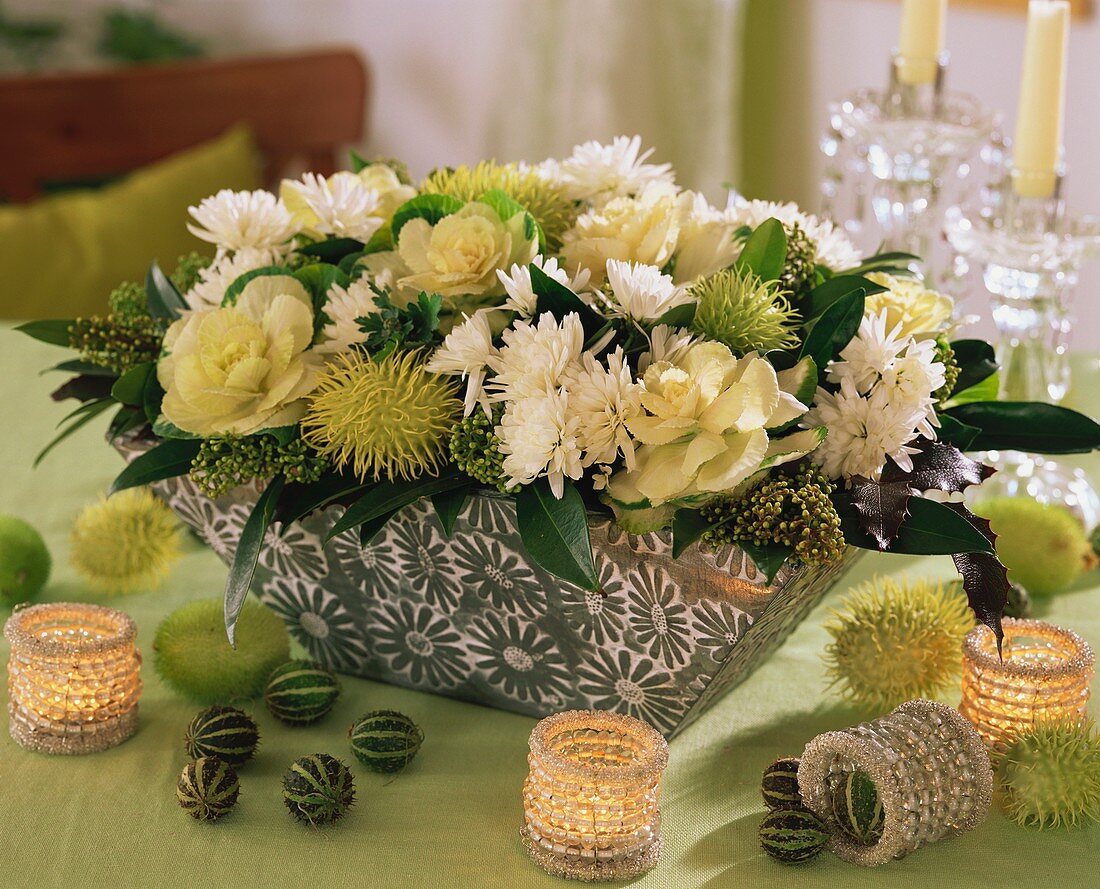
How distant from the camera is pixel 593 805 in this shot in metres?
0.64

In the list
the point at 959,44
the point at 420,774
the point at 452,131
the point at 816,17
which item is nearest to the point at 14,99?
the point at 452,131

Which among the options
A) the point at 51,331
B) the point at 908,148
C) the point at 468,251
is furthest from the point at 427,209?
the point at 908,148

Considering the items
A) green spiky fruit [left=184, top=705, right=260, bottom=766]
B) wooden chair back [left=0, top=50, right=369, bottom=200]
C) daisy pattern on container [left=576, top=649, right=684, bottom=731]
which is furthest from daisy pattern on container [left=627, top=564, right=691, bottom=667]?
wooden chair back [left=0, top=50, right=369, bottom=200]

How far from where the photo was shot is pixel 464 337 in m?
0.67

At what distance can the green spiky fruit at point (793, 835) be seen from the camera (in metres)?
0.66

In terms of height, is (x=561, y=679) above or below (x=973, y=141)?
below

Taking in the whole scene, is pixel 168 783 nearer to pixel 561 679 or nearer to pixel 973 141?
pixel 561 679

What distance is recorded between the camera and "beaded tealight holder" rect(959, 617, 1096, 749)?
28.3 inches

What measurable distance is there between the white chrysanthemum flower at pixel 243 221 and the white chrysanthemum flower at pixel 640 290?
249 mm

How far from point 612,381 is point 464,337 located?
0.27 ft

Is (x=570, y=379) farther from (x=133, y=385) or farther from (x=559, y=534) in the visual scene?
(x=133, y=385)

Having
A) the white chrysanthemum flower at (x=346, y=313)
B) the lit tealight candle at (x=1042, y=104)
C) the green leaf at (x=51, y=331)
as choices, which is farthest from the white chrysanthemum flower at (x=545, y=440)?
the lit tealight candle at (x=1042, y=104)

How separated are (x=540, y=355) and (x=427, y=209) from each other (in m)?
0.16

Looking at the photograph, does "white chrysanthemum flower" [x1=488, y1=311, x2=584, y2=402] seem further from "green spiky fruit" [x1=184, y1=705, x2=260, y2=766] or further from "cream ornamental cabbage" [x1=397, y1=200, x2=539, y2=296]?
"green spiky fruit" [x1=184, y1=705, x2=260, y2=766]
